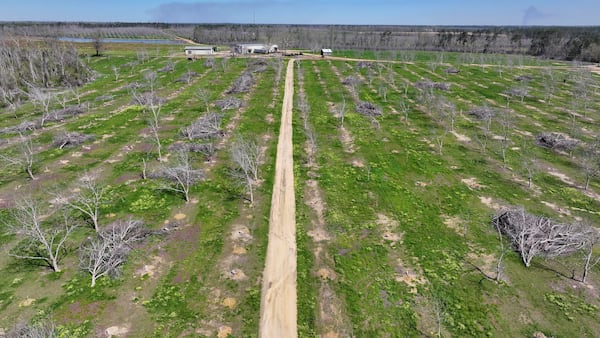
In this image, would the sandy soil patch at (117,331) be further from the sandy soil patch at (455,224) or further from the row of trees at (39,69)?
the row of trees at (39,69)

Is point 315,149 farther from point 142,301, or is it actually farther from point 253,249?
point 142,301

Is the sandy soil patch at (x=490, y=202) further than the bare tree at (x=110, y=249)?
Yes

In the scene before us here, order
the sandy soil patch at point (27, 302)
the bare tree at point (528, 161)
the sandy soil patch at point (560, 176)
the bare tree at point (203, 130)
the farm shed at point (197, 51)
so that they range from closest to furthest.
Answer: the sandy soil patch at point (27, 302) → the bare tree at point (528, 161) → the sandy soil patch at point (560, 176) → the bare tree at point (203, 130) → the farm shed at point (197, 51)

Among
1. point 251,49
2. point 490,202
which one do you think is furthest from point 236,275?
point 251,49

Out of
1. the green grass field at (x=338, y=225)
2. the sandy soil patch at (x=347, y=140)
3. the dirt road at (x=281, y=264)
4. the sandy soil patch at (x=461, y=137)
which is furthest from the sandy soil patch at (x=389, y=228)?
the sandy soil patch at (x=461, y=137)

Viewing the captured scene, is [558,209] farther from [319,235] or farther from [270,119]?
[270,119]

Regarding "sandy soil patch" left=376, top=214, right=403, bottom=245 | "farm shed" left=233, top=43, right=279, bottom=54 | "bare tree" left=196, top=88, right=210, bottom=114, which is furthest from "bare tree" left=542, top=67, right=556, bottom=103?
"farm shed" left=233, top=43, right=279, bottom=54

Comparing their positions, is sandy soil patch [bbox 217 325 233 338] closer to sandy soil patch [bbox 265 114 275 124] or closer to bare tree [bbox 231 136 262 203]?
bare tree [bbox 231 136 262 203]
